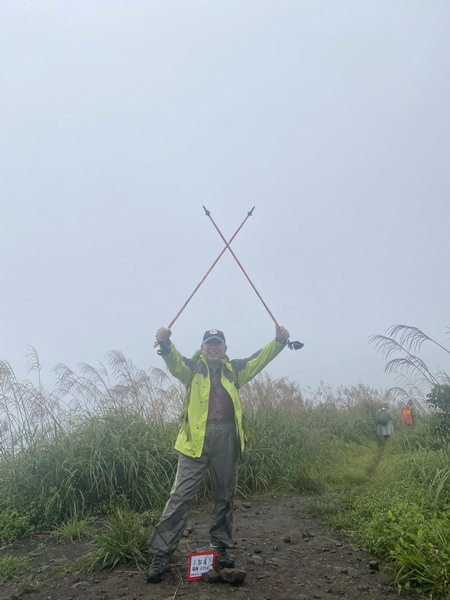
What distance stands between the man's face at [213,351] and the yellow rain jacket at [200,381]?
0.18 ft

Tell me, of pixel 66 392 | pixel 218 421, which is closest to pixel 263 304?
pixel 218 421

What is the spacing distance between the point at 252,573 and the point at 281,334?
193 cm

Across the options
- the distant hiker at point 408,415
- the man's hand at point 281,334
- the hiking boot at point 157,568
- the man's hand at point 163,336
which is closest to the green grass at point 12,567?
the hiking boot at point 157,568

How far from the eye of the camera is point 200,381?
13.3 ft

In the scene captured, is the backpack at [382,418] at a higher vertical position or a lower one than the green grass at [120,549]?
higher

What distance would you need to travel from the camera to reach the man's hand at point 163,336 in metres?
3.89

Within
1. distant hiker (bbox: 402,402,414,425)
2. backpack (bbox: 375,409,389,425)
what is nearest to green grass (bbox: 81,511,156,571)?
backpack (bbox: 375,409,389,425)

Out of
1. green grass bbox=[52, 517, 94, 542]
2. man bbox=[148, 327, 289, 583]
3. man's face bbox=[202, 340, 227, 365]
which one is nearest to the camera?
man bbox=[148, 327, 289, 583]

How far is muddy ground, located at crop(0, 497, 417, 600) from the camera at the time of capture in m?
3.34

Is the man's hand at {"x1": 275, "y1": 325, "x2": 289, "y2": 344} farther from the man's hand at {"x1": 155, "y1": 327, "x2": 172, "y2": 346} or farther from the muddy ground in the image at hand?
the muddy ground

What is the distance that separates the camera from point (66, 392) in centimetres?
720

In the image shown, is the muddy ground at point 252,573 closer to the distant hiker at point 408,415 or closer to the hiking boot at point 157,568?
the hiking boot at point 157,568

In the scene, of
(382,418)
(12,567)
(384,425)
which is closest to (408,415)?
(384,425)

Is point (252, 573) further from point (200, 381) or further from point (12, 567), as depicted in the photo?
point (12, 567)
